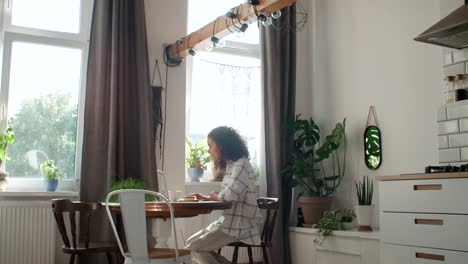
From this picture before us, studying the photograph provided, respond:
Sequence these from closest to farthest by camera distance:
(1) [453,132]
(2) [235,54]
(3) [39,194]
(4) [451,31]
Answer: (4) [451,31] < (1) [453,132] < (3) [39,194] < (2) [235,54]

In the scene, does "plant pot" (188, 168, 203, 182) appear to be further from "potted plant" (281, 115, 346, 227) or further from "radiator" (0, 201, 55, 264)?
"radiator" (0, 201, 55, 264)

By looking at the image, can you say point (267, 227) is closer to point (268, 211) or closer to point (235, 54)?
point (268, 211)

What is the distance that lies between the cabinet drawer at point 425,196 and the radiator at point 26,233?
251cm

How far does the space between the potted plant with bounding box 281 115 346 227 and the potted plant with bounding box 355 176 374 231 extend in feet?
0.94

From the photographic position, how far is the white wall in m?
4.13

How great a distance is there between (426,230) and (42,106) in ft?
10.1

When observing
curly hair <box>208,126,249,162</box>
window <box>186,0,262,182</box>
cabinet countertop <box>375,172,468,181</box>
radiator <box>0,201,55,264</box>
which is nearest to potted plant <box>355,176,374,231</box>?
cabinet countertop <box>375,172,468,181</box>

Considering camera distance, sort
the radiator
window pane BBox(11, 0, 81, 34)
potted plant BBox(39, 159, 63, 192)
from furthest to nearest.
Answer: window pane BBox(11, 0, 81, 34) < potted plant BBox(39, 159, 63, 192) < the radiator

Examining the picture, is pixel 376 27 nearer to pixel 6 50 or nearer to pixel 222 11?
pixel 222 11

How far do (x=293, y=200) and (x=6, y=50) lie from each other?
290 cm

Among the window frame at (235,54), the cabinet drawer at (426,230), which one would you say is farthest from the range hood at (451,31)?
the window frame at (235,54)

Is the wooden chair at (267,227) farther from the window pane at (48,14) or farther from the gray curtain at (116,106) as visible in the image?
the window pane at (48,14)

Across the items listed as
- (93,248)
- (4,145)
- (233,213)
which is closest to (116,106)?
(4,145)

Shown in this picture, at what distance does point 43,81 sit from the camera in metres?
4.37
